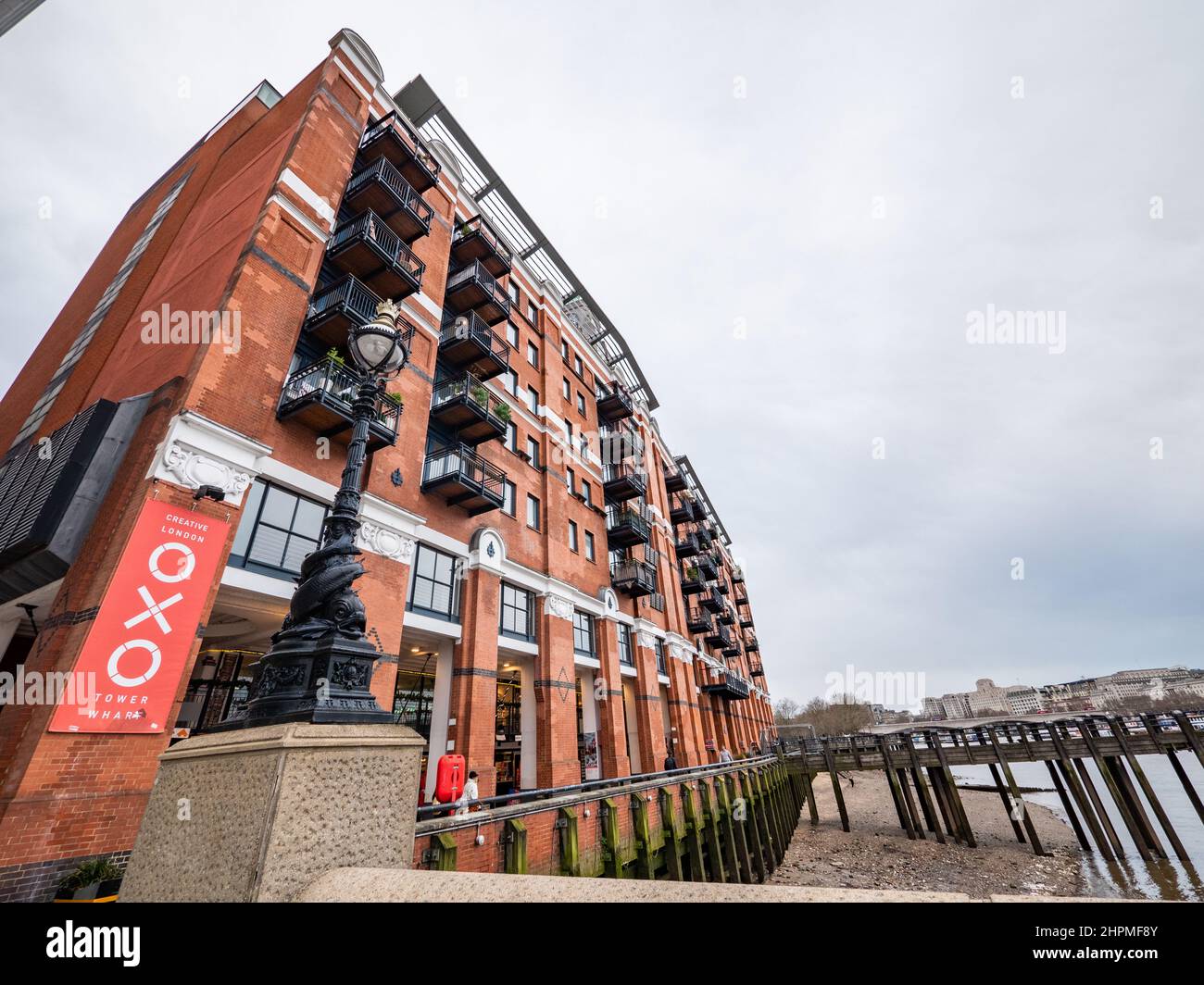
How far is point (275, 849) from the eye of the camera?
226cm

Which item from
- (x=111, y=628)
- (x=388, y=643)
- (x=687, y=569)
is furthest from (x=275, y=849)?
(x=687, y=569)

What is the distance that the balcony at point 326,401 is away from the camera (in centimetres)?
1098

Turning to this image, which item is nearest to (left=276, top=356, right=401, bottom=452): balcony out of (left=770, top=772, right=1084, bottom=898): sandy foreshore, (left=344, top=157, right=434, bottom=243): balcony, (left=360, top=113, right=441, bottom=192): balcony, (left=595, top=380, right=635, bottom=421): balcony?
(left=344, top=157, right=434, bottom=243): balcony

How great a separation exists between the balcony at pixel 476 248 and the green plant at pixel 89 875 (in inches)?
715

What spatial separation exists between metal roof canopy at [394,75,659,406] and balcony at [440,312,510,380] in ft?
25.4

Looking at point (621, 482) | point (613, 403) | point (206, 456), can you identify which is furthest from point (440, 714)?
point (613, 403)

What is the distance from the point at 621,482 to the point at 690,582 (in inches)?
422

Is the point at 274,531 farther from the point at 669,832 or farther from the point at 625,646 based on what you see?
the point at 625,646

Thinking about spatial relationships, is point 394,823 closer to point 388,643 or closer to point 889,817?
point 388,643

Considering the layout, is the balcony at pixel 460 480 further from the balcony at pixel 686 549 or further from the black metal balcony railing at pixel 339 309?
the balcony at pixel 686 549

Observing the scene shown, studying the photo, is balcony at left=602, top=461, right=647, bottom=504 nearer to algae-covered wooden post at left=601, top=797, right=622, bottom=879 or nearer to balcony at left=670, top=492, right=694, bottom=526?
balcony at left=670, top=492, right=694, bottom=526

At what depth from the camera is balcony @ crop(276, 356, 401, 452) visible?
11.0m

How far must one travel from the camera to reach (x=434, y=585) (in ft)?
47.4
